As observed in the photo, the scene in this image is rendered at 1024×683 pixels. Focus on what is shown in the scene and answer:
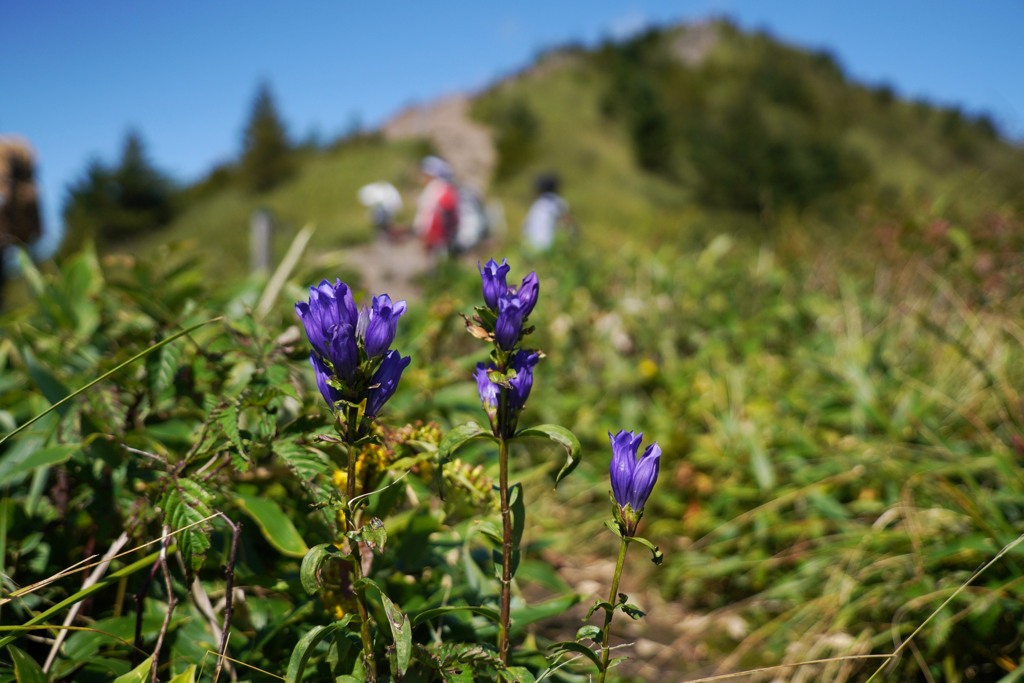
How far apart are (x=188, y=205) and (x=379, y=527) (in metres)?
28.3

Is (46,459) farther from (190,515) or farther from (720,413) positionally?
(720,413)

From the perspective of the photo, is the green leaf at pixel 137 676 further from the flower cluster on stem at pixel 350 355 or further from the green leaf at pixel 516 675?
the green leaf at pixel 516 675

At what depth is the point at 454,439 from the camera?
811 millimetres

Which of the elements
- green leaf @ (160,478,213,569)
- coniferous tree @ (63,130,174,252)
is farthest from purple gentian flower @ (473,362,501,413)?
coniferous tree @ (63,130,174,252)

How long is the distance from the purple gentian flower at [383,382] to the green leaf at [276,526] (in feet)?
1.44

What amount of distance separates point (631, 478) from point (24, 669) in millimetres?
783

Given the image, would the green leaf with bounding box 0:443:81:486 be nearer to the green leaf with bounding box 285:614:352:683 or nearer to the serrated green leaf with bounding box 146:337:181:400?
the serrated green leaf with bounding box 146:337:181:400

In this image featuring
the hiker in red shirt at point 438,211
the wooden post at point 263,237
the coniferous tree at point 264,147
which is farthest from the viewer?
the coniferous tree at point 264,147

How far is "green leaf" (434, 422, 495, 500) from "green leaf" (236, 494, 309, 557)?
0.42m

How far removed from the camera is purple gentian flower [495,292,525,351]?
792 millimetres

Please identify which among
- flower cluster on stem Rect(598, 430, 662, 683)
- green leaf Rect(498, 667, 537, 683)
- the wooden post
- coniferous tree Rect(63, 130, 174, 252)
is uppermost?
coniferous tree Rect(63, 130, 174, 252)

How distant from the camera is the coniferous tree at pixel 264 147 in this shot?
26812 millimetres

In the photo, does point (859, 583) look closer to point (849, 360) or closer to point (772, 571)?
point (772, 571)

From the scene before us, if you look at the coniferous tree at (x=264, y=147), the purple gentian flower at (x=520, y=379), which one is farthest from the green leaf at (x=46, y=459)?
the coniferous tree at (x=264, y=147)
